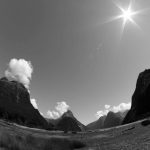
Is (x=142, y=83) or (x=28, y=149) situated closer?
(x=28, y=149)

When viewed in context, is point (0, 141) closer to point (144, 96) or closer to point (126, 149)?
point (126, 149)

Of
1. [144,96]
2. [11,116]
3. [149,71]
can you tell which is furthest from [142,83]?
[11,116]

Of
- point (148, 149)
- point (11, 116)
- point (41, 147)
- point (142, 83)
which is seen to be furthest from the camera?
point (11, 116)

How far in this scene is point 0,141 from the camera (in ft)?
30.6

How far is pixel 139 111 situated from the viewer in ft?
342

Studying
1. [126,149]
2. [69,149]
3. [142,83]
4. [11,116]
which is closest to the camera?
[126,149]

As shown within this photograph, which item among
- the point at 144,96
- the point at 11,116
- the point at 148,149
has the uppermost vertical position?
the point at 11,116

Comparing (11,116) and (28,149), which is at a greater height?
(11,116)

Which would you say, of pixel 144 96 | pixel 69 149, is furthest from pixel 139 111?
pixel 69 149

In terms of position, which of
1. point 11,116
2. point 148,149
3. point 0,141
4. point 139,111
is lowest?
point 148,149

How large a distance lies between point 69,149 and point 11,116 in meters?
169

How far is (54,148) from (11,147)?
107 inches

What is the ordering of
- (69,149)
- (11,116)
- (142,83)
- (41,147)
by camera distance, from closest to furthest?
(41,147) → (69,149) → (142,83) → (11,116)

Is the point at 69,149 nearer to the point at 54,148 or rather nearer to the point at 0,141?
the point at 54,148
